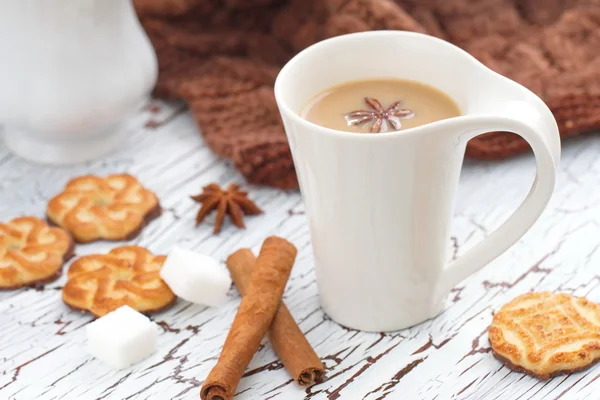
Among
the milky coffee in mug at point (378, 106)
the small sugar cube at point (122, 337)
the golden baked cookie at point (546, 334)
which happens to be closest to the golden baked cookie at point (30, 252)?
the small sugar cube at point (122, 337)

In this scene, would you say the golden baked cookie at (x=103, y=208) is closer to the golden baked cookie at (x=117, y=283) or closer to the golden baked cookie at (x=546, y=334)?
the golden baked cookie at (x=117, y=283)

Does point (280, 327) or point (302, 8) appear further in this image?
point (302, 8)

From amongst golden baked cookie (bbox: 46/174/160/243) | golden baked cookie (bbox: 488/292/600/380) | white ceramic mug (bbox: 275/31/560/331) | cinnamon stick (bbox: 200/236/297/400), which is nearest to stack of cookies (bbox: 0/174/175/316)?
Result: golden baked cookie (bbox: 46/174/160/243)

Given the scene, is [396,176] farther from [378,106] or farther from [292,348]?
[292,348]

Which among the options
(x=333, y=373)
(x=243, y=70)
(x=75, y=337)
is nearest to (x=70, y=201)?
(x=75, y=337)

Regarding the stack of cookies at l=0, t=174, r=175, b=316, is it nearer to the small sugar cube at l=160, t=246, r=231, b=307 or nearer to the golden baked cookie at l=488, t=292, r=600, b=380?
the small sugar cube at l=160, t=246, r=231, b=307

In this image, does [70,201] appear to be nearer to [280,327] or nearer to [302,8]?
[280,327]
